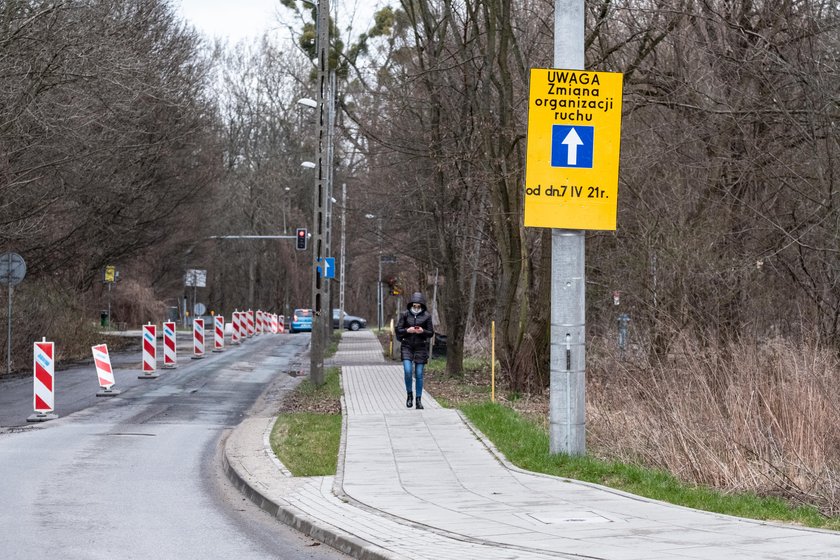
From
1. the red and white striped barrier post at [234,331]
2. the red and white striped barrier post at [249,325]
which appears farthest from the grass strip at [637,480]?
the red and white striped barrier post at [249,325]

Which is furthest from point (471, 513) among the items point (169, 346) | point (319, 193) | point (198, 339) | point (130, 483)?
point (198, 339)

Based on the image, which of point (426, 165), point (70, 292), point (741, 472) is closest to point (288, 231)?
point (70, 292)

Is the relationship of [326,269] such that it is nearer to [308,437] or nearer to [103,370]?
[103,370]

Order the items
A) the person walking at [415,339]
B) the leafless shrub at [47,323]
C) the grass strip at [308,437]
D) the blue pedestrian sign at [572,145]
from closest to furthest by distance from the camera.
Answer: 1. the blue pedestrian sign at [572,145]
2. the grass strip at [308,437]
3. the person walking at [415,339]
4. the leafless shrub at [47,323]

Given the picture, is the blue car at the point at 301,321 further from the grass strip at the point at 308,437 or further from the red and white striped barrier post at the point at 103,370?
the grass strip at the point at 308,437

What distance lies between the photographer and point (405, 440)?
14.7 m

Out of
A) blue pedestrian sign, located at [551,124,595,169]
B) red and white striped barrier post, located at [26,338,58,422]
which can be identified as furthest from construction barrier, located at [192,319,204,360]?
blue pedestrian sign, located at [551,124,595,169]

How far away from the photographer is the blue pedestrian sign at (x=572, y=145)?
41.1 ft

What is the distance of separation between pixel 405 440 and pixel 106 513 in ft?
16.5

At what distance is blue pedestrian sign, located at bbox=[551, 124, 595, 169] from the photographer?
12539mm

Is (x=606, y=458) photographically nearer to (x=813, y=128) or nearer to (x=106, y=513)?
(x=106, y=513)

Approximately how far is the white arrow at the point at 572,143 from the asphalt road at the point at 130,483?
483cm

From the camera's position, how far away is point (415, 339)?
746 inches

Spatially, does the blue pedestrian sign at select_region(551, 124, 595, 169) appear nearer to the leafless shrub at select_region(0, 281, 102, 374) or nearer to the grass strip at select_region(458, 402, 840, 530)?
the grass strip at select_region(458, 402, 840, 530)
